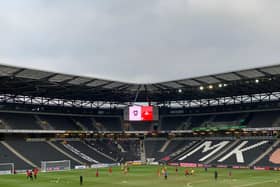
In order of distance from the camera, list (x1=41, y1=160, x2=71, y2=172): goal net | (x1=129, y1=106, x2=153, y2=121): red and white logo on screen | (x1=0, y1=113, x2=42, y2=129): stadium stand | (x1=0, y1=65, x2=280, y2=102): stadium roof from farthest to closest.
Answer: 1. (x1=129, y1=106, x2=153, y2=121): red and white logo on screen
2. (x1=0, y1=113, x2=42, y2=129): stadium stand
3. (x1=41, y1=160, x2=71, y2=172): goal net
4. (x1=0, y1=65, x2=280, y2=102): stadium roof

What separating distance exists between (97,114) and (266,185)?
66260 millimetres

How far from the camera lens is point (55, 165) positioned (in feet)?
257

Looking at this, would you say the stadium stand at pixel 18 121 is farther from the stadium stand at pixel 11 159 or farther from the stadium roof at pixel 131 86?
the stadium stand at pixel 11 159

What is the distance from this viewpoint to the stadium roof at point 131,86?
208ft

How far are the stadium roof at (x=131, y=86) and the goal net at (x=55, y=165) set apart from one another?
50.3 ft

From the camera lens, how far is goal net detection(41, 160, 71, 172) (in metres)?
77.0

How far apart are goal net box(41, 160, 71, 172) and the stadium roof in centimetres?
1532

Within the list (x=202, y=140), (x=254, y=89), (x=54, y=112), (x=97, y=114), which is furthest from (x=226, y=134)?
(x=54, y=112)

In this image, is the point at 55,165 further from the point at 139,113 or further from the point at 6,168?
the point at 139,113

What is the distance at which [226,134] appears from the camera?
92.9 metres

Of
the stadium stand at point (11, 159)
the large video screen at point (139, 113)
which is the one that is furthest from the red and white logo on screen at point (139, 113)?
the stadium stand at point (11, 159)

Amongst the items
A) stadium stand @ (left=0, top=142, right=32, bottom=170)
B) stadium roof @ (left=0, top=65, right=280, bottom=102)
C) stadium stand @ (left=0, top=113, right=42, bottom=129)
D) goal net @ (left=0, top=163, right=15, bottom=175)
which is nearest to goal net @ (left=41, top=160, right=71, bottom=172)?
stadium stand @ (left=0, top=142, right=32, bottom=170)

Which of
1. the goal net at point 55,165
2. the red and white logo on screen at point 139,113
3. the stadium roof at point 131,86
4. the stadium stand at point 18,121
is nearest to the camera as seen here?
the stadium roof at point 131,86

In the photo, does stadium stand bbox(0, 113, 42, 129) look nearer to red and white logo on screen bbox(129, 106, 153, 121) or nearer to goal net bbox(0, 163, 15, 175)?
goal net bbox(0, 163, 15, 175)
